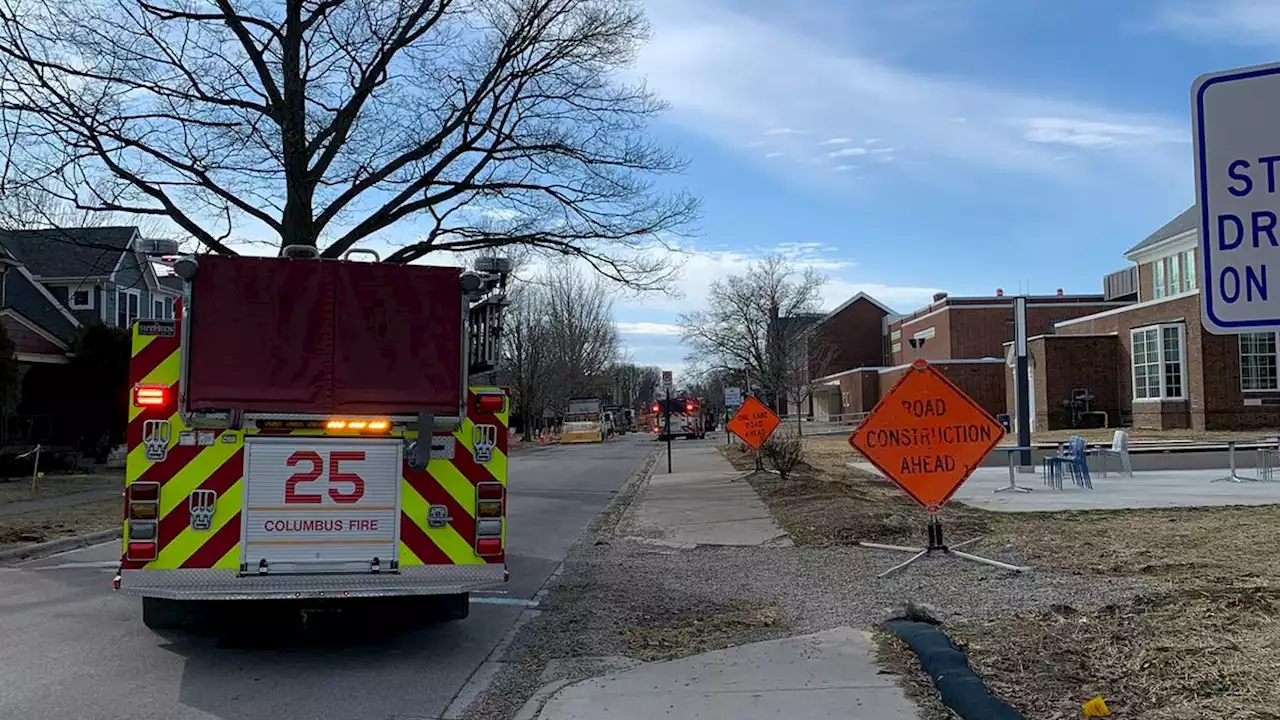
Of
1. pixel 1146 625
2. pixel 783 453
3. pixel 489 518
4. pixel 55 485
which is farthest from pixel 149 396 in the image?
pixel 55 485

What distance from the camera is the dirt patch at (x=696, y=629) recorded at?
6.88 meters

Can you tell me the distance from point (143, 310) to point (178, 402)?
136 ft

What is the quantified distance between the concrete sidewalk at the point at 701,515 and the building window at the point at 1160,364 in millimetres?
21351

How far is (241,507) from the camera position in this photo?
21.6ft

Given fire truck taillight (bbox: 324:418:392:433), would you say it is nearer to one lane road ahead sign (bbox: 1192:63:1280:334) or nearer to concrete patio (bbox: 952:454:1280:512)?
one lane road ahead sign (bbox: 1192:63:1280:334)

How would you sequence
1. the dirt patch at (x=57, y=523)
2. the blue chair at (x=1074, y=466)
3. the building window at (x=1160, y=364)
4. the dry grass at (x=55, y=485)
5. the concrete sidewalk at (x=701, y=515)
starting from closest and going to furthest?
the concrete sidewalk at (x=701, y=515) < the dirt patch at (x=57, y=523) < the blue chair at (x=1074, y=466) < the dry grass at (x=55, y=485) < the building window at (x=1160, y=364)

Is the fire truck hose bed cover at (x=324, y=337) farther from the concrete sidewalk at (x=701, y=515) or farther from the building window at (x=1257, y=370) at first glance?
the building window at (x=1257, y=370)

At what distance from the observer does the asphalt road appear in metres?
5.77

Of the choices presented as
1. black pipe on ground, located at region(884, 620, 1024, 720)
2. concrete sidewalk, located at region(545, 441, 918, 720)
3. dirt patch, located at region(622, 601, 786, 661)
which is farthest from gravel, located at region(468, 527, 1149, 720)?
black pipe on ground, located at region(884, 620, 1024, 720)

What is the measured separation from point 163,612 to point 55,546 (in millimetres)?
7031

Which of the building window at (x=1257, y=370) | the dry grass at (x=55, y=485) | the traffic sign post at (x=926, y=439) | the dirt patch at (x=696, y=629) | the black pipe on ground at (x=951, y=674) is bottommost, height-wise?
the dirt patch at (x=696, y=629)

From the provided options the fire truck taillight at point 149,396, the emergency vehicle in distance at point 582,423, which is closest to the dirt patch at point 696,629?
the fire truck taillight at point 149,396

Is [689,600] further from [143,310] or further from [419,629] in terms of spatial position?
[143,310]

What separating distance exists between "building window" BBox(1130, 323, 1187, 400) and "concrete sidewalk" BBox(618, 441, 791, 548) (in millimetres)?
21351
